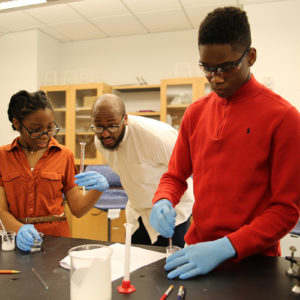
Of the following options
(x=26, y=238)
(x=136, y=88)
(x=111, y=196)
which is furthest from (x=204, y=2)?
(x=26, y=238)

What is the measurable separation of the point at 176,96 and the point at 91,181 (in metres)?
2.51

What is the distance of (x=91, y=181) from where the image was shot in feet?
4.72

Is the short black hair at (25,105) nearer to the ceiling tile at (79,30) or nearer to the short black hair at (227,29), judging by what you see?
the short black hair at (227,29)

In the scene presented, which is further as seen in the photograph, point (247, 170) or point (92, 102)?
point (92, 102)

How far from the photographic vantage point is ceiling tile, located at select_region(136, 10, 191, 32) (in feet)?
11.9

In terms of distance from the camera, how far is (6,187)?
146 centimetres

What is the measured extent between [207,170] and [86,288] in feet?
1.81

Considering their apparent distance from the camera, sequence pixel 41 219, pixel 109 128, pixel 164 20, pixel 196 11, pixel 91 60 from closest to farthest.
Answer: pixel 41 219 < pixel 109 128 < pixel 196 11 < pixel 164 20 < pixel 91 60

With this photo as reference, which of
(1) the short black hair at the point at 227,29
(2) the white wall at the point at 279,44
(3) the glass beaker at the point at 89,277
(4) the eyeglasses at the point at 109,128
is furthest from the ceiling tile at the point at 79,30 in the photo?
Result: (3) the glass beaker at the point at 89,277

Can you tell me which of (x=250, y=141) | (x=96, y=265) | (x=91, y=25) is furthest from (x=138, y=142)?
(x=91, y=25)

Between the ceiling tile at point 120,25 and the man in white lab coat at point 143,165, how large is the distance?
7.47 feet

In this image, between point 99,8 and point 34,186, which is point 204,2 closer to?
point 99,8

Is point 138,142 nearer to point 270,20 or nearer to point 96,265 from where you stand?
point 96,265

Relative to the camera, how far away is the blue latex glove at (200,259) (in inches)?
34.7
